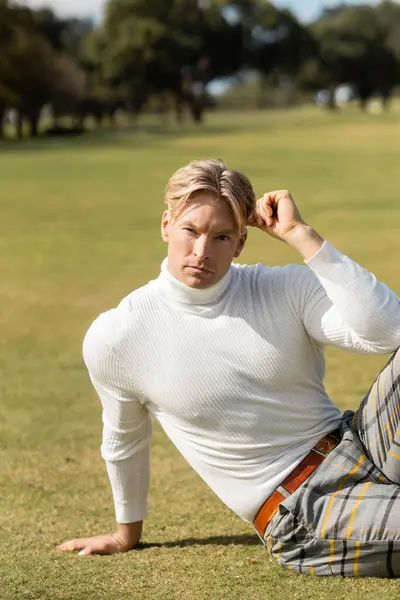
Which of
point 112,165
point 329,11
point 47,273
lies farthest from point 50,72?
point 329,11

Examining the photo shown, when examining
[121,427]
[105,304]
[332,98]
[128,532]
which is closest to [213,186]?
[121,427]

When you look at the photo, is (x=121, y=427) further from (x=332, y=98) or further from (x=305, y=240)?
(x=332, y=98)

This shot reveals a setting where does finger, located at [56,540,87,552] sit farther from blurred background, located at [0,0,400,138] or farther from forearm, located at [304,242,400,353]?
blurred background, located at [0,0,400,138]

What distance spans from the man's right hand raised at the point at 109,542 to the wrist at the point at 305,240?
121cm

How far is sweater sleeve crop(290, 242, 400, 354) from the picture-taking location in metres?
3.25

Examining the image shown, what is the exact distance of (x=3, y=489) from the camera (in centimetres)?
485

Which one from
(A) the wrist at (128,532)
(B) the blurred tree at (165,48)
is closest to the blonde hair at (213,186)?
(A) the wrist at (128,532)

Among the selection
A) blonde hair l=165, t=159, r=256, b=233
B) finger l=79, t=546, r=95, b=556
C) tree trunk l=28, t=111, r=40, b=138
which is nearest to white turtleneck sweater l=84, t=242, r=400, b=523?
blonde hair l=165, t=159, r=256, b=233

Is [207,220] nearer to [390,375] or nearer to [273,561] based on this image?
[390,375]

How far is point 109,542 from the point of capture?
3879 millimetres

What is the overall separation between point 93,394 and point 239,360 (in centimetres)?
345

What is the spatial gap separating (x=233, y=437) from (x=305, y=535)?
37cm

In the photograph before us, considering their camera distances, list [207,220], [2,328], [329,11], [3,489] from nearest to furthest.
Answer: [207,220], [3,489], [2,328], [329,11]

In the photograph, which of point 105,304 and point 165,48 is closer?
point 105,304
